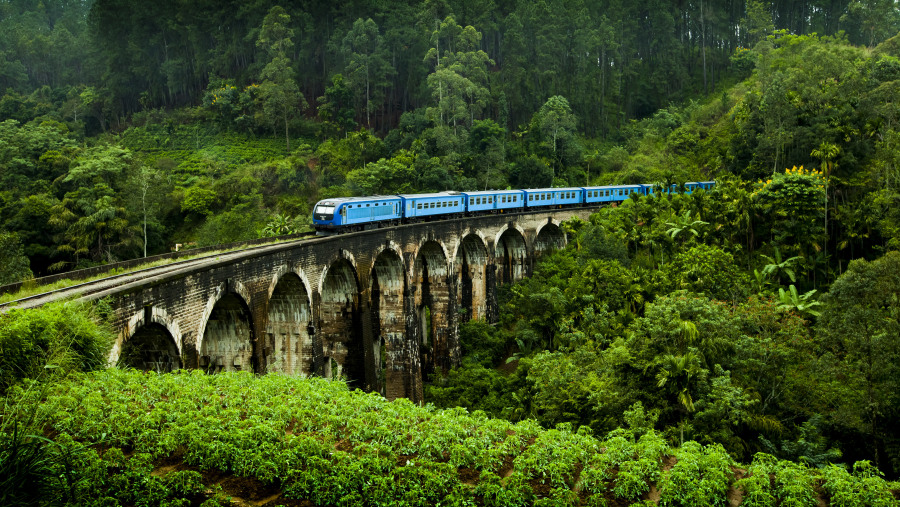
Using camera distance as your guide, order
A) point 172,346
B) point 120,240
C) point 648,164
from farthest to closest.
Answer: point 648,164 < point 120,240 < point 172,346

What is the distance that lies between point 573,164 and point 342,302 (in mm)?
35361

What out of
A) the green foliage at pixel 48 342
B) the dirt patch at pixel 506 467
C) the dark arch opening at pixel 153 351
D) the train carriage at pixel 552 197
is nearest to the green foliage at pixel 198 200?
the train carriage at pixel 552 197

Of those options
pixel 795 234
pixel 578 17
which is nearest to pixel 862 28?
pixel 578 17

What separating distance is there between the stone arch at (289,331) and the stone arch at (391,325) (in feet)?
20.5

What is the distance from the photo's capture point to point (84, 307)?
1026 centimetres

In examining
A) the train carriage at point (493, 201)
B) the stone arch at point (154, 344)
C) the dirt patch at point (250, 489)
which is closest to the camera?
the dirt patch at point (250, 489)

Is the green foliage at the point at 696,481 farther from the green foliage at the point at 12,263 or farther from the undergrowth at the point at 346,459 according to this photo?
the green foliage at the point at 12,263

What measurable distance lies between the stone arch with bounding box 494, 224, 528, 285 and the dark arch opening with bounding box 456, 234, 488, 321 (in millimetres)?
2703

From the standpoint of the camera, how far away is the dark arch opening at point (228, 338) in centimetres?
1587

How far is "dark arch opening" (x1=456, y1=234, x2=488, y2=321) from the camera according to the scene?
33.7 metres

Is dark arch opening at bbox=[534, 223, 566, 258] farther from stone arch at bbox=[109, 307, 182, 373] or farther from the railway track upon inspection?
stone arch at bbox=[109, 307, 182, 373]

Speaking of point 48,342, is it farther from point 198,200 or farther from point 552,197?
point 198,200

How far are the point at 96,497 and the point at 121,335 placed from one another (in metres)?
4.77

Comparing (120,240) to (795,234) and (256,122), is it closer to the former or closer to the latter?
(256,122)
